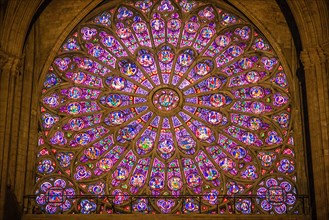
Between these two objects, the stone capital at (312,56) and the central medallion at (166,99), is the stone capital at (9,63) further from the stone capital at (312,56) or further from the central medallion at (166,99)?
the stone capital at (312,56)

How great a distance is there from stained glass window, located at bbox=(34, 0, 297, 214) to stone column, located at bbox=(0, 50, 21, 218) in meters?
1.41

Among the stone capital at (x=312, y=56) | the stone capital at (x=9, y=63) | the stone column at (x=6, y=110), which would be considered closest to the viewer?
the stone column at (x=6, y=110)

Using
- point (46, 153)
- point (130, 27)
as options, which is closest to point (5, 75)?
point (46, 153)

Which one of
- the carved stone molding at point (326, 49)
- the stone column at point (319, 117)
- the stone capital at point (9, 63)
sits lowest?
the stone column at point (319, 117)

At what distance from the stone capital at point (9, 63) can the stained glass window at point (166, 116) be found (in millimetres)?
1633

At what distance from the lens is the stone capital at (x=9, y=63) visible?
18.1 metres

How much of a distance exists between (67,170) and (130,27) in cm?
350

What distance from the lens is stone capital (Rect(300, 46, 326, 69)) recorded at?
18.2m

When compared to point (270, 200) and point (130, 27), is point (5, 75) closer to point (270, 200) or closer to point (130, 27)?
point (130, 27)

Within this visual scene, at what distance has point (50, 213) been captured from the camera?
60.7ft

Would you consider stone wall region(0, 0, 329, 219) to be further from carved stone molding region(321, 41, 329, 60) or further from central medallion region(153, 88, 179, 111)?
central medallion region(153, 88, 179, 111)

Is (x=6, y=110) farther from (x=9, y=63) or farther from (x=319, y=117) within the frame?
(x=319, y=117)

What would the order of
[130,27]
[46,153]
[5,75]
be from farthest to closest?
1. [130,27]
2. [46,153]
3. [5,75]

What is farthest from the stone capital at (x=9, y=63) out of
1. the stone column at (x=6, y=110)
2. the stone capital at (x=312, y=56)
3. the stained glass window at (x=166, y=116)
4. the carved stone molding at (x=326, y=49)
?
the carved stone molding at (x=326, y=49)
